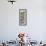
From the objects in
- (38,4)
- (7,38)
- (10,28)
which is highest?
(38,4)

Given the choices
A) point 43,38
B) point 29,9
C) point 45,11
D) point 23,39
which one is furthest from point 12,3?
point 23,39

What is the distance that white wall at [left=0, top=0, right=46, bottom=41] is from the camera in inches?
242

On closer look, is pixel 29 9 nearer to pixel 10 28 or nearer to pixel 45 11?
pixel 45 11

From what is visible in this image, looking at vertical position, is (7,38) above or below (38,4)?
below

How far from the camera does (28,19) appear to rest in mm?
6152

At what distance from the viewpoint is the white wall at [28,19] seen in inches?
242

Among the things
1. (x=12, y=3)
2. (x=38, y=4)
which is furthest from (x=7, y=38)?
(x=38, y=4)

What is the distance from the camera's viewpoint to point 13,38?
619 cm

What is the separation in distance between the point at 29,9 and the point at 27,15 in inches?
10.5

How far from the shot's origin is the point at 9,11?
621cm

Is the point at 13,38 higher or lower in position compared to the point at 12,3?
lower

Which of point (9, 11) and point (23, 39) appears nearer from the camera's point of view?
point (23, 39)

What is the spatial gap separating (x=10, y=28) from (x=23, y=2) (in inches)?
48.8

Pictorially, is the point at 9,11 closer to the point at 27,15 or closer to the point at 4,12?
the point at 4,12
